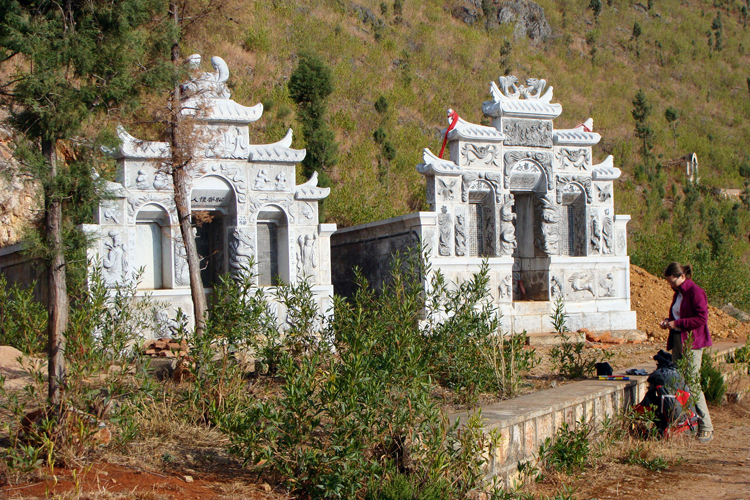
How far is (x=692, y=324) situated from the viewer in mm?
6645

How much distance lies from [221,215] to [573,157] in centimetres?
712

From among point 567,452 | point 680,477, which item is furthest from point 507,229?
point 567,452

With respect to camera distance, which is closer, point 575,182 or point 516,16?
point 575,182

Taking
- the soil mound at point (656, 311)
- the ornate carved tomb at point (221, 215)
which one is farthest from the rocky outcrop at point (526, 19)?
the ornate carved tomb at point (221, 215)

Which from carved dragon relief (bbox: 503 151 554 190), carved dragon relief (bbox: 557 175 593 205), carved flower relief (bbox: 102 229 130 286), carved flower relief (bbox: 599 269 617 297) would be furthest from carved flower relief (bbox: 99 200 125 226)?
carved flower relief (bbox: 599 269 617 297)

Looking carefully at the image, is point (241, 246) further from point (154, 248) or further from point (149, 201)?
point (149, 201)

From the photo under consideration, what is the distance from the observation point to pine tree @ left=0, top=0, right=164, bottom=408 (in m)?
5.03

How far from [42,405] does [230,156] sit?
740cm

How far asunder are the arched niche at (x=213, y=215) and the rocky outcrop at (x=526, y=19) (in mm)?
38521

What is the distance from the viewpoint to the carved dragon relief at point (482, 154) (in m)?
13.1

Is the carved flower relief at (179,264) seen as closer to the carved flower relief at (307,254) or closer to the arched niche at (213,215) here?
the arched niche at (213,215)

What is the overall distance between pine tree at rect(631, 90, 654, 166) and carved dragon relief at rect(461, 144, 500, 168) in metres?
23.5

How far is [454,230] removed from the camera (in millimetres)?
12867

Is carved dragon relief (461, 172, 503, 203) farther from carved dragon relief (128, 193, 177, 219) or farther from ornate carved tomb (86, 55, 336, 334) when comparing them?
carved dragon relief (128, 193, 177, 219)
